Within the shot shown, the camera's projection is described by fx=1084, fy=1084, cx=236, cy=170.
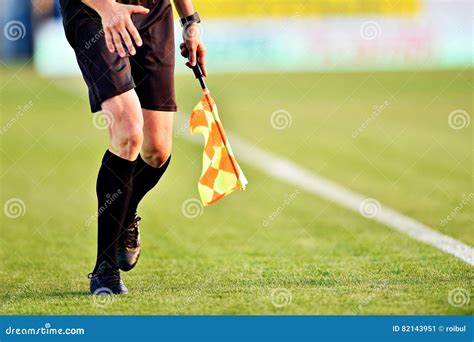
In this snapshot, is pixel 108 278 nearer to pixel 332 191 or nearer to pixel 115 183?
pixel 115 183

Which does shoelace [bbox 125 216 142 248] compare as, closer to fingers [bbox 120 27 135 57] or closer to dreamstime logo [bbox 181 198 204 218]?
fingers [bbox 120 27 135 57]

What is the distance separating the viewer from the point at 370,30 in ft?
94.9

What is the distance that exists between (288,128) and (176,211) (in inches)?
293

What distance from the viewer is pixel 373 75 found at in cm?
2616

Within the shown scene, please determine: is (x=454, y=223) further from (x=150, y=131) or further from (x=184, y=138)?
(x=184, y=138)

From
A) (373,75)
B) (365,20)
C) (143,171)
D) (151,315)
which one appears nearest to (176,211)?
(143,171)

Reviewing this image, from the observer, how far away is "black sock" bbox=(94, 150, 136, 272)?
18.8 feet

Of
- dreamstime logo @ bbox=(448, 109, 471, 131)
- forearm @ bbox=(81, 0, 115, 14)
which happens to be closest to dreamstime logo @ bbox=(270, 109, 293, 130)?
dreamstime logo @ bbox=(448, 109, 471, 131)
